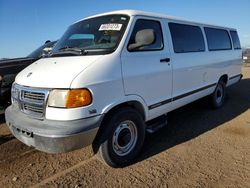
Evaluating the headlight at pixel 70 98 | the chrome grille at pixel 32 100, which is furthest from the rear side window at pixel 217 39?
the chrome grille at pixel 32 100

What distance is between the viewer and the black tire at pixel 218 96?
20.8 feet

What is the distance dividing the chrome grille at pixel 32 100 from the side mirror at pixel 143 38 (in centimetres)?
138

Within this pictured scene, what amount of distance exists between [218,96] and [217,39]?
4.95ft

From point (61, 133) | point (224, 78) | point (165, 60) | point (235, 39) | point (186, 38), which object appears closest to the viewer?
point (61, 133)

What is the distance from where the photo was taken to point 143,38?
11.6 feet

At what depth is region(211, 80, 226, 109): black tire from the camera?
634 centimetres

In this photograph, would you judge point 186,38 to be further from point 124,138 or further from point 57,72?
point 57,72

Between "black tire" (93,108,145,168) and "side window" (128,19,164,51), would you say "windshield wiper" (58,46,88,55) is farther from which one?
"black tire" (93,108,145,168)

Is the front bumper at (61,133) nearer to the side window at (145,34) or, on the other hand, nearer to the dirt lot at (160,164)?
the dirt lot at (160,164)

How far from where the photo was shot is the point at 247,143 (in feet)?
14.3

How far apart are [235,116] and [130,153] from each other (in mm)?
3369

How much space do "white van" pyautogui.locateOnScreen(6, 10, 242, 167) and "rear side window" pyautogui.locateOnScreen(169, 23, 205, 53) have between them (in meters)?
0.02

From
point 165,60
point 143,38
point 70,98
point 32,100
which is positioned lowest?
point 32,100

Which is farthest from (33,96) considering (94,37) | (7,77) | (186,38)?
(186,38)
